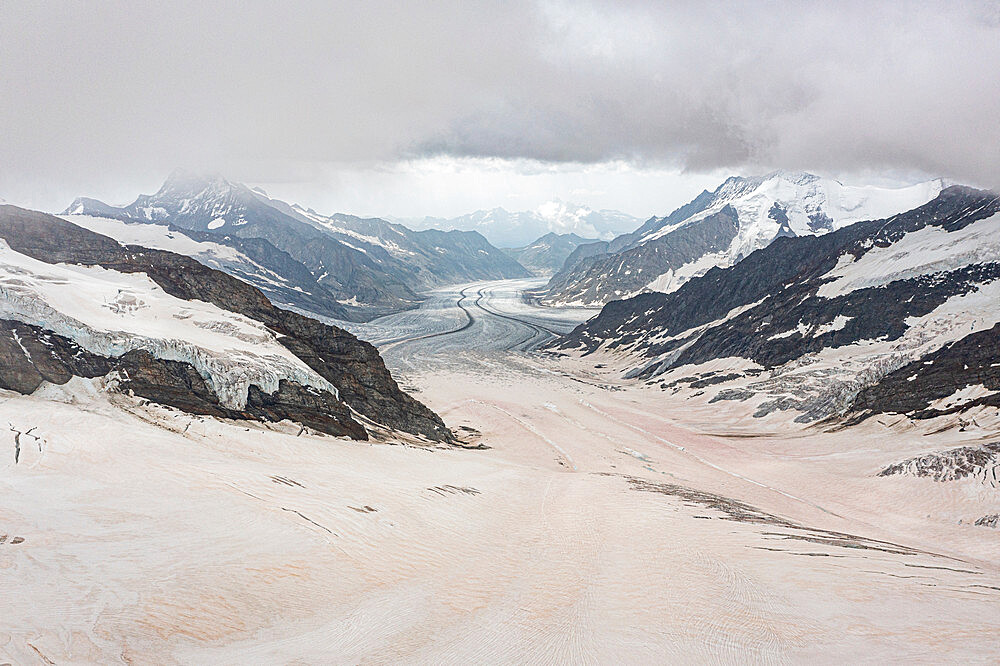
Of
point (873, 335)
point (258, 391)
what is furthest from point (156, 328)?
point (873, 335)

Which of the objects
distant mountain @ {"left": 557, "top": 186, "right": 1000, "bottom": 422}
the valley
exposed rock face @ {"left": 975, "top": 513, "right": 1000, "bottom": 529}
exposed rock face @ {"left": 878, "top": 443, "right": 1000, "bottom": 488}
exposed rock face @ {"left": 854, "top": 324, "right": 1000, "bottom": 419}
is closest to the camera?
the valley

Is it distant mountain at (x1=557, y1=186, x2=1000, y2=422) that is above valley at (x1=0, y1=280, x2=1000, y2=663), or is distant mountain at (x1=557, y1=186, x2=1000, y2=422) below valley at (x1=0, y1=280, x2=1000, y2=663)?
above

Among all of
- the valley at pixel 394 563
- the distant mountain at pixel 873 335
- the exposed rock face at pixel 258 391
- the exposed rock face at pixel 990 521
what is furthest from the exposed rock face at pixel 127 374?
the distant mountain at pixel 873 335

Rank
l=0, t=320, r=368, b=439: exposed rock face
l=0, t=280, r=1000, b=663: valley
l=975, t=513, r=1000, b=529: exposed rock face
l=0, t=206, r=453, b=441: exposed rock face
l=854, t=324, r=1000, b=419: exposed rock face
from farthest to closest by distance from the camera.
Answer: l=854, t=324, r=1000, b=419: exposed rock face < l=975, t=513, r=1000, b=529: exposed rock face < l=0, t=206, r=453, b=441: exposed rock face < l=0, t=320, r=368, b=439: exposed rock face < l=0, t=280, r=1000, b=663: valley

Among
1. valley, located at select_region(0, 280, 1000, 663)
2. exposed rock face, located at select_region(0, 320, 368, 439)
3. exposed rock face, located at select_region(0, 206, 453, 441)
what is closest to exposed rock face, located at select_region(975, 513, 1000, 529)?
valley, located at select_region(0, 280, 1000, 663)

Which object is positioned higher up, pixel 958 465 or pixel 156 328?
pixel 156 328

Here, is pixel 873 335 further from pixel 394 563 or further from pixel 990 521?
pixel 394 563

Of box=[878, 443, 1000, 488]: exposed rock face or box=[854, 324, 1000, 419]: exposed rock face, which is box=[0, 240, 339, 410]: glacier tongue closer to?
box=[878, 443, 1000, 488]: exposed rock face
